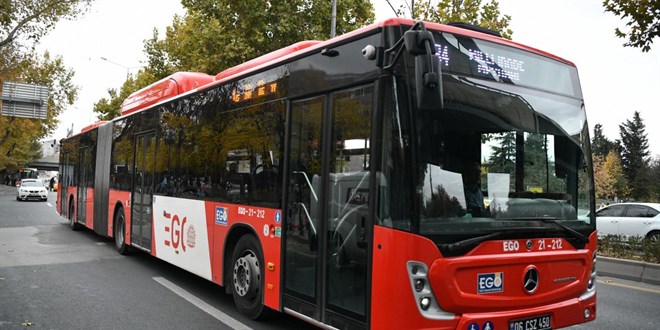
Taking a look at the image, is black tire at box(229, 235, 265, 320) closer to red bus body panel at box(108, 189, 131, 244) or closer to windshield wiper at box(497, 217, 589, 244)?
windshield wiper at box(497, 217, 589, 244)

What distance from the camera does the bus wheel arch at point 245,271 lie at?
5805 millimetres

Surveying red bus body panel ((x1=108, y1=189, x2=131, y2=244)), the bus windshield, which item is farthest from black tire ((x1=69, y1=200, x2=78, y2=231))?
the bus windshield

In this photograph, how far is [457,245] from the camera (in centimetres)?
392

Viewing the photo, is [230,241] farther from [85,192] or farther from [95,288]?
[85,192]

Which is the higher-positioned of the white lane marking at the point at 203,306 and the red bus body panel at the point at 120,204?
the red bus body panel at the point at 120,204

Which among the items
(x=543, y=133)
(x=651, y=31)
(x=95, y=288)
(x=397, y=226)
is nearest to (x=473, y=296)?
(x=397, y=226)

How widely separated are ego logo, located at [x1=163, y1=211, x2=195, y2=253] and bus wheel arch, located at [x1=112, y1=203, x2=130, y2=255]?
8.96 ft

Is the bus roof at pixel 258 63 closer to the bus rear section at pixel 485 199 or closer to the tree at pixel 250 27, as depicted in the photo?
the bus rear section at pixel 485 199

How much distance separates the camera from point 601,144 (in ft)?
322

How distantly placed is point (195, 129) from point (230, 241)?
1.93 metres

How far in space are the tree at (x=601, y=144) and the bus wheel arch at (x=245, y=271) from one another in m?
100

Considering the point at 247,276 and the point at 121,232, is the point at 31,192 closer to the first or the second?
the point at 121,232

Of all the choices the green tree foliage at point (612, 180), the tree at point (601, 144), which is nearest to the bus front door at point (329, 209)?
the green tree foliage at point (612, 180)

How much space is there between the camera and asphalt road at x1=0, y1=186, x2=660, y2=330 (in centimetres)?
588
